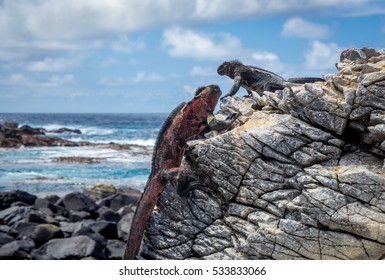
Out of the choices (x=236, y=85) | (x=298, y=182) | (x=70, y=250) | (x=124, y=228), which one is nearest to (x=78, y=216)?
(x=124, y=228)

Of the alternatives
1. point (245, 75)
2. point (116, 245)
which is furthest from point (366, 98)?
point (116, 245)

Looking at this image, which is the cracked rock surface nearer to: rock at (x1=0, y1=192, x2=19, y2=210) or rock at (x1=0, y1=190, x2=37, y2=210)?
rock at (x1=0, y1=192, x2=19, y2=210)

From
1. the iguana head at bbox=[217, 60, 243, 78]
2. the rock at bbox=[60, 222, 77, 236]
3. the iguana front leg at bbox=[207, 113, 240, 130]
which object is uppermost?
the iguana head at bbox=[217, 60, 243, 78]

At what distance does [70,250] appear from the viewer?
12.3 m

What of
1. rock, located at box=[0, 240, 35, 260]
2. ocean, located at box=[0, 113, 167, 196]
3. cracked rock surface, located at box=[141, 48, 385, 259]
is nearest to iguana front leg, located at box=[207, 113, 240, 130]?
cracked rock surface, located at box=[141, 48, 385, 259]

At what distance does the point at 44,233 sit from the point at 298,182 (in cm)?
933

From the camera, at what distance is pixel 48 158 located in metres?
34.1

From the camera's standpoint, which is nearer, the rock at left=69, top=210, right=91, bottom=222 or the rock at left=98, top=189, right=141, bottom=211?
the rock at left=69, top=210, right=91, bottom=222

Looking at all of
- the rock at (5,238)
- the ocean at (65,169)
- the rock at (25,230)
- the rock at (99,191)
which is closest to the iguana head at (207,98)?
the rock at (5,238)

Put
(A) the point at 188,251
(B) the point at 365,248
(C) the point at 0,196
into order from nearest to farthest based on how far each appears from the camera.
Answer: (B) the point at 365,248
(A) the point at 188,251
(C) the point at 0,196

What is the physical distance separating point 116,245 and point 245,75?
612 centimetres

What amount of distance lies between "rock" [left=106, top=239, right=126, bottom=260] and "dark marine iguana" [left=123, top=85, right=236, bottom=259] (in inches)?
244

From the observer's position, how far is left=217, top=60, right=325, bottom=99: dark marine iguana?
8.41 meters
